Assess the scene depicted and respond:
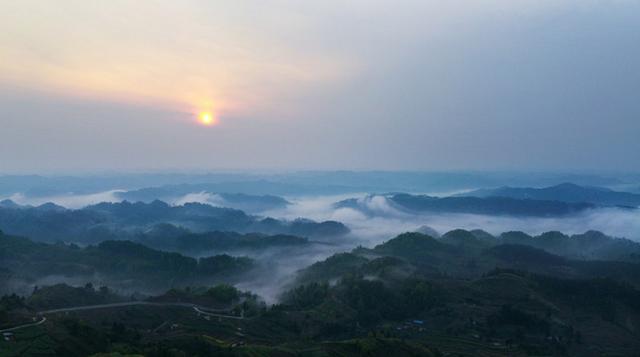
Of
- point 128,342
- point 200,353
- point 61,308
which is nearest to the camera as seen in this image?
point 200,353

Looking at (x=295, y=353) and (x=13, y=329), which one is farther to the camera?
(x=295, y=353)

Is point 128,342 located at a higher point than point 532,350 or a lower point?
higher

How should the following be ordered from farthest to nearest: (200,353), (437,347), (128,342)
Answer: (437,347) → (128,342) → (200,353)

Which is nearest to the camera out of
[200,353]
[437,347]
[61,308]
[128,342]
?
[200,353]

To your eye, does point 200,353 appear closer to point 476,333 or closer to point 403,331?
point 403,331

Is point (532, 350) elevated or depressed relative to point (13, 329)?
depressed

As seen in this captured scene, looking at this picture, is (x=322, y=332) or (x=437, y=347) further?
(x=322, y=332)

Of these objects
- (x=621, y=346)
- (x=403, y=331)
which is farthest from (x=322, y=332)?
(x=621, y=346)

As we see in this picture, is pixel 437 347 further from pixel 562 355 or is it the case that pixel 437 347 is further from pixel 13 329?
pixel 13 329

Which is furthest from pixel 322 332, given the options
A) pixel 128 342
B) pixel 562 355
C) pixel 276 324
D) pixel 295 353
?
pixel 562 355
